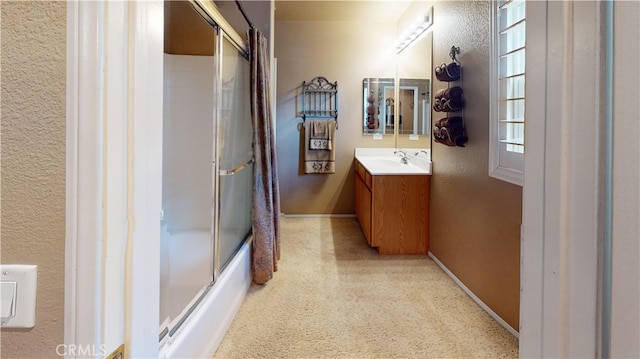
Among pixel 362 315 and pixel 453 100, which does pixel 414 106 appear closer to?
pixel 453 100

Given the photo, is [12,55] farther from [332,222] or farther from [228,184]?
[332,222]

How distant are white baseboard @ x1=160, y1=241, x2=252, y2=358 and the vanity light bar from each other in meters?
2.57

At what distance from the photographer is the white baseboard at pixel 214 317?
1521 mm

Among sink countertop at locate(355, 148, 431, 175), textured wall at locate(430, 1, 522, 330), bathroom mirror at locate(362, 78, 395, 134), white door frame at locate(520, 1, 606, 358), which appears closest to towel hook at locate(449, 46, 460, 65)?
textured wall at locate(430, 1, 522, 330)

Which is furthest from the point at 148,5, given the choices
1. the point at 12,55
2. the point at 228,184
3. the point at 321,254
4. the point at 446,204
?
the point at 321,254

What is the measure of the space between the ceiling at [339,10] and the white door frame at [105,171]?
4.01 metres

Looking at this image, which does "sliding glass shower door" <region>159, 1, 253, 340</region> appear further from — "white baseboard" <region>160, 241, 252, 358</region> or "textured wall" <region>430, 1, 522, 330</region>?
"textured wall" <region>430, 1, 522, 330</region>

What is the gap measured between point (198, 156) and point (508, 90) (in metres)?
1.78

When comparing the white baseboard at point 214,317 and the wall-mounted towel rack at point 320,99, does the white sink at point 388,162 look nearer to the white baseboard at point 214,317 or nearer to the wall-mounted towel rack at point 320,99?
the wall-mounted towel rack at point 320,99

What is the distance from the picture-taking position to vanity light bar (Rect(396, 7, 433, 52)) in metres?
3.36

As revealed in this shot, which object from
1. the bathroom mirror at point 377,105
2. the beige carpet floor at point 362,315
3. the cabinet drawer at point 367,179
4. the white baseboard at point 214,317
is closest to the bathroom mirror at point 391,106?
the bathroom mirror at point 377,105

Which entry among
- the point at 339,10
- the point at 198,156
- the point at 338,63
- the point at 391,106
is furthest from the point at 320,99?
the point at 198,156

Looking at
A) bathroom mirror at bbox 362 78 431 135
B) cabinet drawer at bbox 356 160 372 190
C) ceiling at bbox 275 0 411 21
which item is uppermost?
ceiling at bbox 275 0 411 21

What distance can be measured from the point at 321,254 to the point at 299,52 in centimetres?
268
